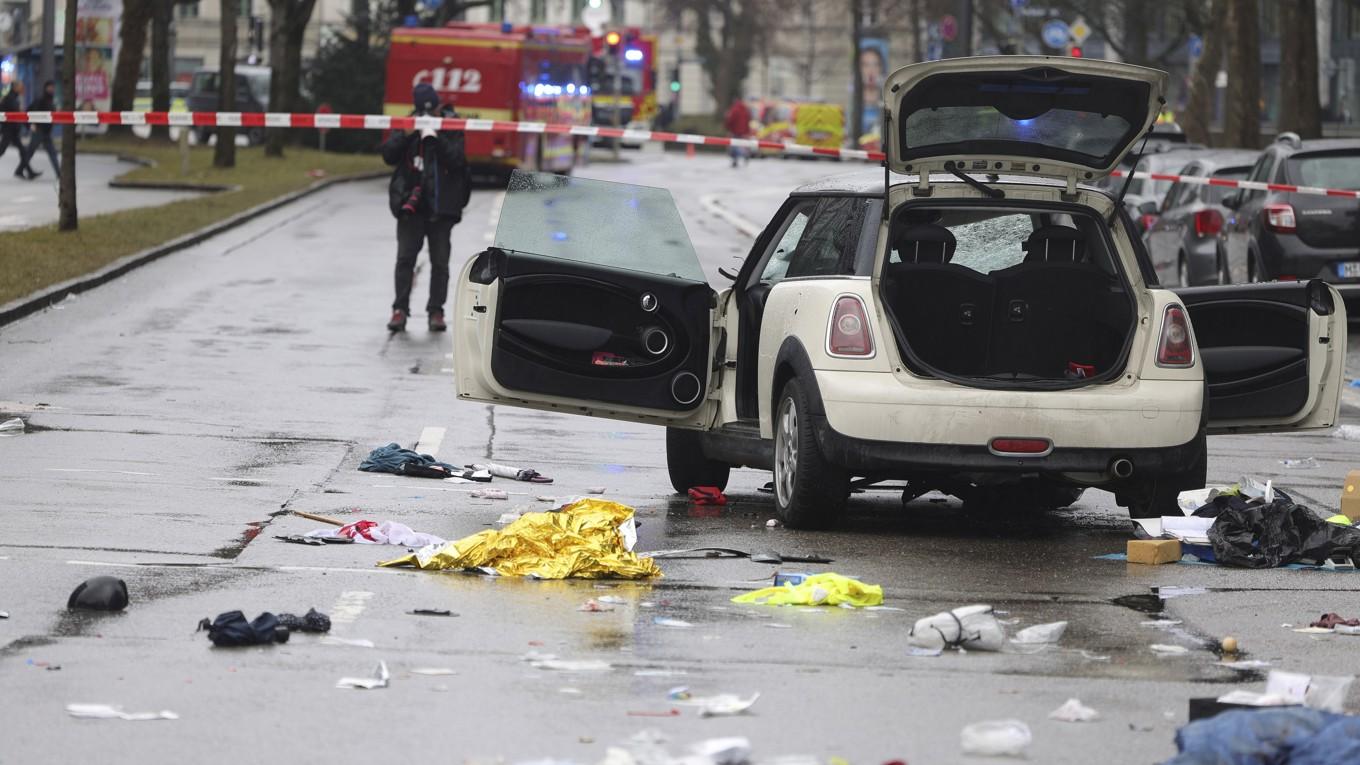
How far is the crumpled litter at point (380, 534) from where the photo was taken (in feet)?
28.0

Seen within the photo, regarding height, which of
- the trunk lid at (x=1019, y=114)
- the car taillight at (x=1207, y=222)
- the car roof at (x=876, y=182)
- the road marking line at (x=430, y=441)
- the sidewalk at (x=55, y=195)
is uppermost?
the trunk lid at (x=1019, y=114)

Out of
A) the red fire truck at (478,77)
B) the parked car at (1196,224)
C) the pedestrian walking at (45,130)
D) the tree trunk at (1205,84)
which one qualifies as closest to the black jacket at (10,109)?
the pedestrian walking at (45,130)

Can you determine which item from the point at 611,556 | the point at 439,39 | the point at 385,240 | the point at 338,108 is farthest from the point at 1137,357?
the point at 338,108

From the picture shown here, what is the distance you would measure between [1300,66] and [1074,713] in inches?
1160

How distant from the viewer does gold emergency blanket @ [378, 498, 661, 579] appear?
796 cm

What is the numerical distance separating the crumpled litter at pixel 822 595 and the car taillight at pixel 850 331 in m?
1.41

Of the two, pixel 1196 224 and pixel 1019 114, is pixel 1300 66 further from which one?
pixel 1019 114

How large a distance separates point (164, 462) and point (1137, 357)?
177 inches

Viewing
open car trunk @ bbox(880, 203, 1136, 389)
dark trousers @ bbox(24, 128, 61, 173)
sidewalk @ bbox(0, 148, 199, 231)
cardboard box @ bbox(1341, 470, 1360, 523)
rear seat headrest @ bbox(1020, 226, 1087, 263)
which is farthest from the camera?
dark trousers @ bbox(24, 128, 61, 173)

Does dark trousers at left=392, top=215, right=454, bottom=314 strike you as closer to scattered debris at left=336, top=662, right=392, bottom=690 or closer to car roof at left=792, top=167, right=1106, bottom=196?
car roof at left=792, top=167, right=1106, bottom=196

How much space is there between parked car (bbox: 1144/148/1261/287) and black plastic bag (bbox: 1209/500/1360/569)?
1263cm

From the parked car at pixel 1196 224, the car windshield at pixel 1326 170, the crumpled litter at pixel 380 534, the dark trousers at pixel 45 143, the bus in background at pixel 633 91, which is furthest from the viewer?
the bus in background at pixel 633 91

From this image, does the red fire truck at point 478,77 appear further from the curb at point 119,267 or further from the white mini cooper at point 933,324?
the white mini cooper at point 933,324

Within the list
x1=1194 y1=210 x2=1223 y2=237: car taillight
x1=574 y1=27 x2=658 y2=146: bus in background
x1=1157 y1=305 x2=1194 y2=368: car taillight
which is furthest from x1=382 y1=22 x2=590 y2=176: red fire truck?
x1=1157 y1=305 x2=1194 y2=368: car taillight
